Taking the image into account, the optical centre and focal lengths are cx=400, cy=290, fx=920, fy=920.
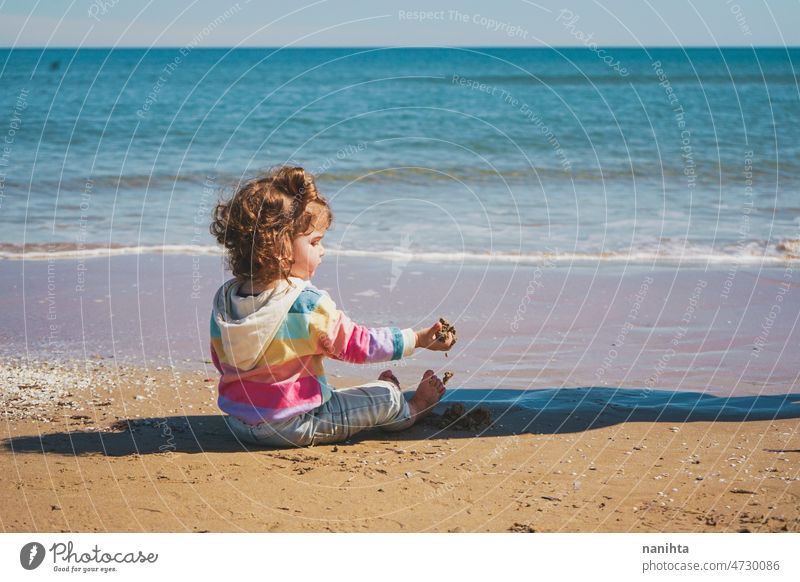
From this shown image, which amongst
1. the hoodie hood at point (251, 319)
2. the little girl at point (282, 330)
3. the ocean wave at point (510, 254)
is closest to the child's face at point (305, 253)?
the little girl at point (282, 330)

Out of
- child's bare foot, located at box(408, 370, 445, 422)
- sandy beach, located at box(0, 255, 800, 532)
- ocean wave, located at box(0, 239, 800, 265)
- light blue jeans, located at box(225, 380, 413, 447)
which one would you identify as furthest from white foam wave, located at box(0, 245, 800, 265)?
light blue jeans, located at box(225, 380, 413, 447)

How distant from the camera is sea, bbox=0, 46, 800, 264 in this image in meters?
10.2

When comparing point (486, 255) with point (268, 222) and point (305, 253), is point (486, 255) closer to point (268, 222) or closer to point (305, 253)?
point (305, 253)

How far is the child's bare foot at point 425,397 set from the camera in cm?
518

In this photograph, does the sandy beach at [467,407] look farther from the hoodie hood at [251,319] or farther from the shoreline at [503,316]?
the hoodie hood at [251,319]

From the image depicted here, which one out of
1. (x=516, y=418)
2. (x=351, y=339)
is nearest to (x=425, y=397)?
(x=516, y=418)

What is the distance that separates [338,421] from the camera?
484 centimetres

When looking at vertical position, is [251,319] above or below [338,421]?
above

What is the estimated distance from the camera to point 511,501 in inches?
162
